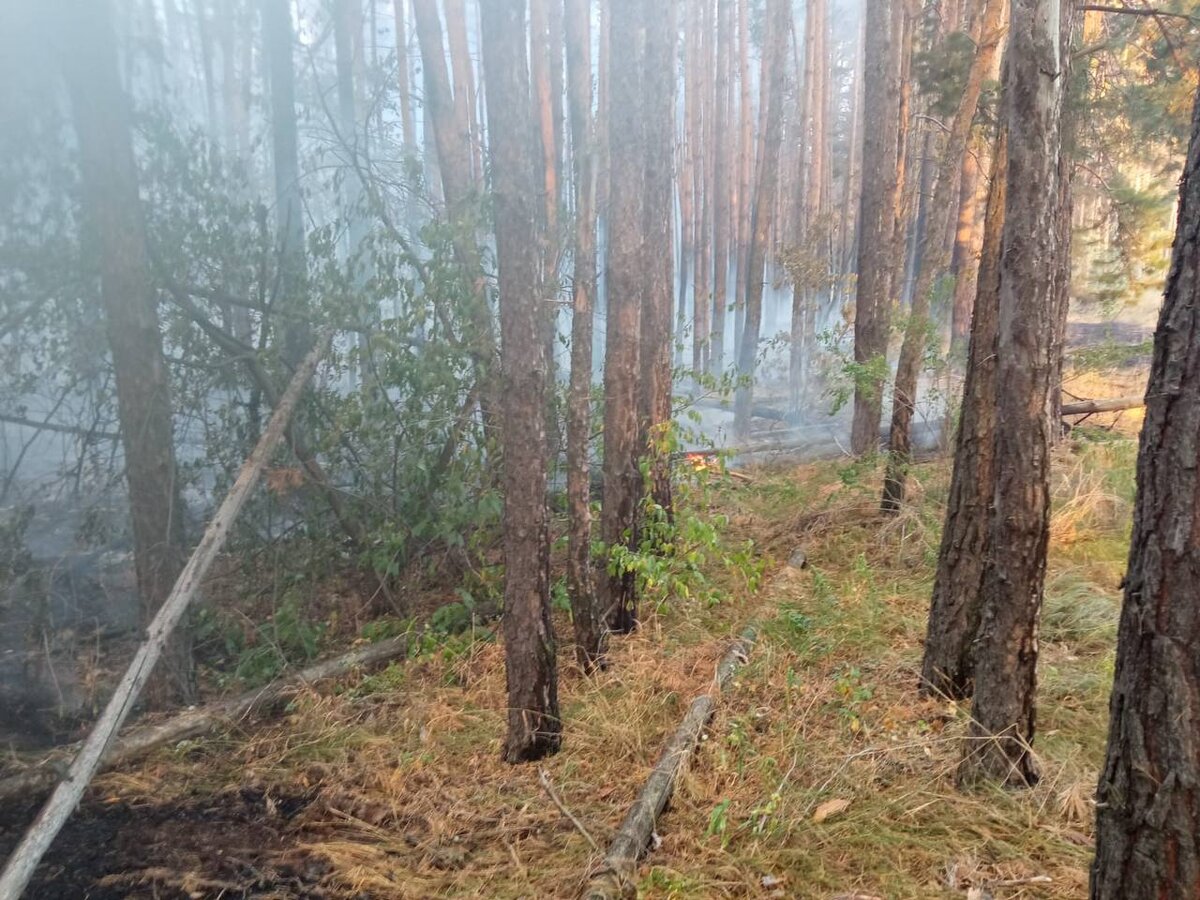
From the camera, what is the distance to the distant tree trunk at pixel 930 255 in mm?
7418

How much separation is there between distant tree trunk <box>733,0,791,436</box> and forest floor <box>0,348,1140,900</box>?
8955 mm

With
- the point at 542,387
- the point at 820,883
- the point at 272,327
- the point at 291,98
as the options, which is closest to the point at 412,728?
the point at 542,387

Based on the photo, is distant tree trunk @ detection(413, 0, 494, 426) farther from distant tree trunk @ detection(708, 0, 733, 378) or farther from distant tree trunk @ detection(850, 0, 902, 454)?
distant tree trunk @ detection(708, 0, 733, 378)

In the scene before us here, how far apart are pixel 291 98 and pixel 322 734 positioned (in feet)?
32.0

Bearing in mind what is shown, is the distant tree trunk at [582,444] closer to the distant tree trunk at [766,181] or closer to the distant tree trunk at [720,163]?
the distant tree trunk at [766,181]

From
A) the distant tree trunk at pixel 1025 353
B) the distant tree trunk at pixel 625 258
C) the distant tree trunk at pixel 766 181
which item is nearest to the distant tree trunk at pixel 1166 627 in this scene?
the distant tree trunk at pixel 1025 353

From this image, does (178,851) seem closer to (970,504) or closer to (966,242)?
(970,504)

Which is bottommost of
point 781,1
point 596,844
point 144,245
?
point 596,844

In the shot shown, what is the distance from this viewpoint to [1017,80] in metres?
3.50

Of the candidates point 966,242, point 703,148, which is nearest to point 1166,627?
point 966,242

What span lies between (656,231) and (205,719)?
4.50 metres

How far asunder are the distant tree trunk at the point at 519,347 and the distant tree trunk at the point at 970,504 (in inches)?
83.4

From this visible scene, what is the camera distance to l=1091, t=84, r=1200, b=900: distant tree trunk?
2.05m

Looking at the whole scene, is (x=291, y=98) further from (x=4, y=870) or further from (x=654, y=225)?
(x=4, y=870)
